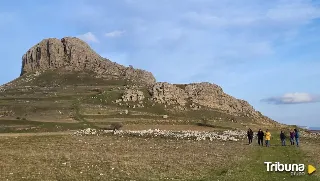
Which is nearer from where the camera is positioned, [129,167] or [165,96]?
[129,167]

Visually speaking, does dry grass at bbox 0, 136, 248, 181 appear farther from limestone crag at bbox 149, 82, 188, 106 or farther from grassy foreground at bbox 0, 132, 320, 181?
limestone crag at bbox 149, 82, 188, 106

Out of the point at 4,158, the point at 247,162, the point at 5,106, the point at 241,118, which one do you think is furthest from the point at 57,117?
the point at 247,162

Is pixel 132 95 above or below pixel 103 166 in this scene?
above

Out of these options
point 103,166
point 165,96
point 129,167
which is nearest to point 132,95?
point 165,96

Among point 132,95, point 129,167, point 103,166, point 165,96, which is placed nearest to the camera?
point 129,167

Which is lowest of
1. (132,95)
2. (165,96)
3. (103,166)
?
(103,166)

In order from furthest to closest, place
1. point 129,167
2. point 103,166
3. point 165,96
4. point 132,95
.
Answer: point 165,96, point 132,95, point 103,166, point 129,167

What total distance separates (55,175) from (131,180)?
19.5 feet

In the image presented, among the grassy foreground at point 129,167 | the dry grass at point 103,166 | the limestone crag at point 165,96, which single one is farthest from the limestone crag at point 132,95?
the grassy foreground at point 129,167

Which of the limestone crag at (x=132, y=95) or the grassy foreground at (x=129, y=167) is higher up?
the limestone crag at (x=132, y=95)

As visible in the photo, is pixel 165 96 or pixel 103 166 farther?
pixel 165 96

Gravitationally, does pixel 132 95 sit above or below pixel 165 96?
below

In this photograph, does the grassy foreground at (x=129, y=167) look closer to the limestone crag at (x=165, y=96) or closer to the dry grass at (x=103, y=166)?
the dry grass at (x=103, y=166)

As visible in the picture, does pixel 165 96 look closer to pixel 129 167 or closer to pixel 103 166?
pixel 103 166
